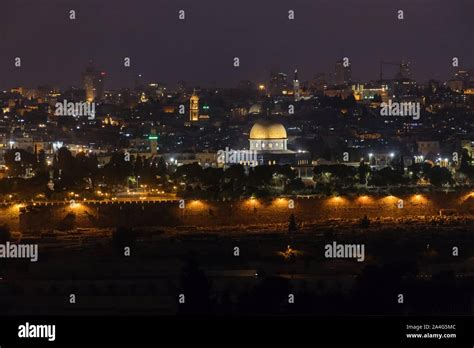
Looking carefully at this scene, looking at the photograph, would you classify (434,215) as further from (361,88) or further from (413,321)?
(361,88)

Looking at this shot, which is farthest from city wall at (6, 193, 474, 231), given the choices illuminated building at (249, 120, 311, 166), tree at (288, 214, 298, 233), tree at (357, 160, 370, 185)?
illuminated building at (249, 120, 311, 166)

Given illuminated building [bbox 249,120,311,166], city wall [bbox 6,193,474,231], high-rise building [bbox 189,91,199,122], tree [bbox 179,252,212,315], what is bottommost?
tree [bbox 179,252,212,315]

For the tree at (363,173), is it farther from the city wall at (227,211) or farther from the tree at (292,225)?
the tree at (292,225)

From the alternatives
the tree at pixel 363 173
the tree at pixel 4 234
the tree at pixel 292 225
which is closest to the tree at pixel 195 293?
the tree at pixel 4 234

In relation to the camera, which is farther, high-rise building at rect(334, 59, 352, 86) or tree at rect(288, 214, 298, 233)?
high-rise building at rect(334, 59, 352, 86)

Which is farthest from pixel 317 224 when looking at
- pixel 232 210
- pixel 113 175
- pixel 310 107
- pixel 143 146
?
pixel 310 107

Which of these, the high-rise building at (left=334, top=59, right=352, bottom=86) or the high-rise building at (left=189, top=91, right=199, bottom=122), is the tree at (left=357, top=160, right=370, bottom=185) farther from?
the high-rise building at (left=334, top=59, right=352, bottom=86)

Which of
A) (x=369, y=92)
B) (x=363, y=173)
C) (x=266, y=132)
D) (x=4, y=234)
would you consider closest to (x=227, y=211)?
(x=4, y=234)
